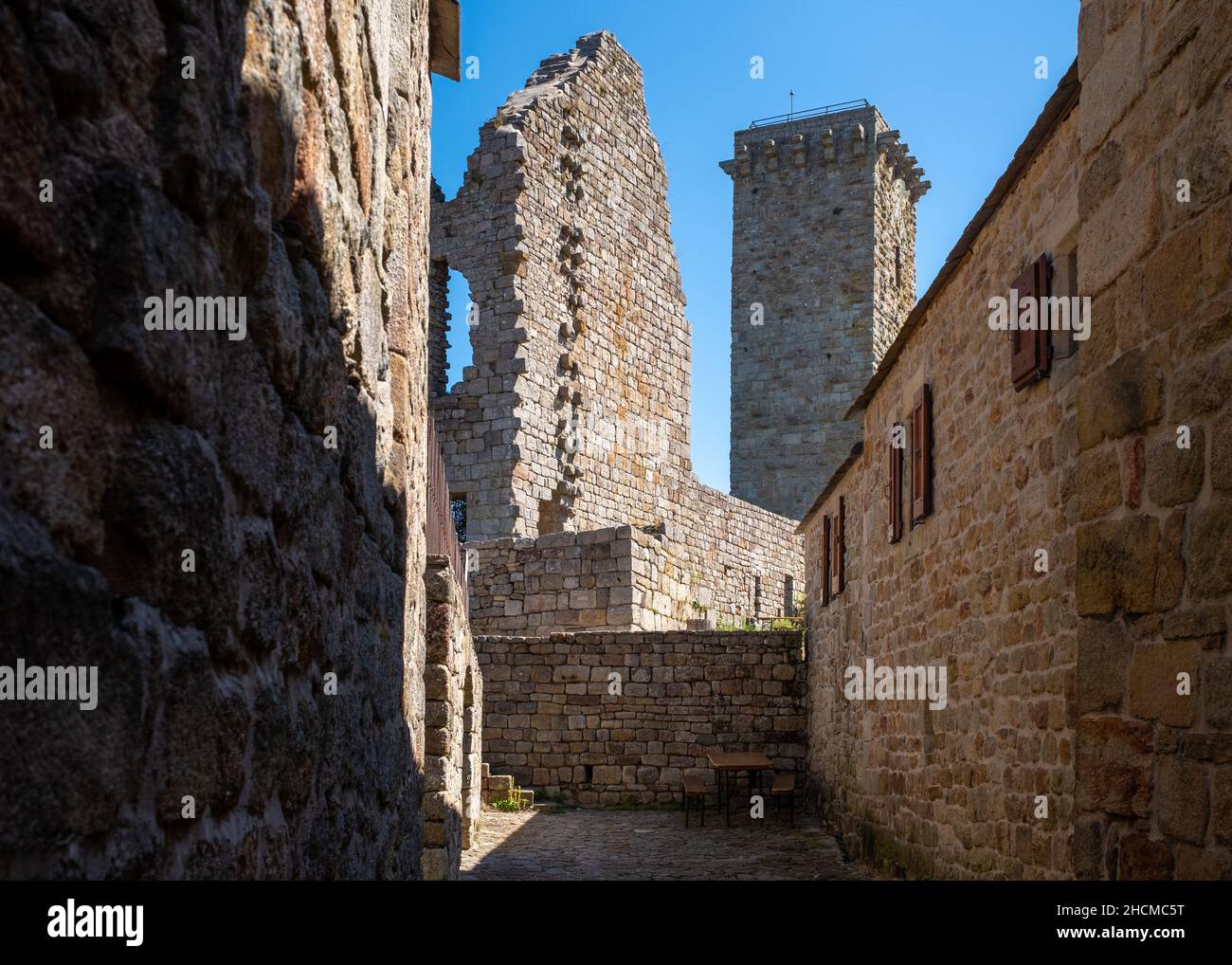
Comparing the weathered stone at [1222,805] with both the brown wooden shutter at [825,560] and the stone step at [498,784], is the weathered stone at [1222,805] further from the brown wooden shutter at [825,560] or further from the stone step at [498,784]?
the stone step at [498,784]

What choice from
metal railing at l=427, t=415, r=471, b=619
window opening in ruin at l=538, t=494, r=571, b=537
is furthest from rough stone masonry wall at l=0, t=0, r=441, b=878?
window opening in ruin at l=538, t=494, r=571, b=537

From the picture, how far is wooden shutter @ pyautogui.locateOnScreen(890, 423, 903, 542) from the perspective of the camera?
890cm

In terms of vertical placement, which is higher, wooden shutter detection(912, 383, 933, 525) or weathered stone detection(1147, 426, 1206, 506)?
wooden shutter detection(912, 383, 933, 525)

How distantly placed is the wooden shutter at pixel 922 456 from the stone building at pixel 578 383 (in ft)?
23.3

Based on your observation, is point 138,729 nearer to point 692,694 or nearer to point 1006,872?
point 1006,872

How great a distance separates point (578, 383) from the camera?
17672 mm

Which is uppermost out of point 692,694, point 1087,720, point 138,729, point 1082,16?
point 1082,16

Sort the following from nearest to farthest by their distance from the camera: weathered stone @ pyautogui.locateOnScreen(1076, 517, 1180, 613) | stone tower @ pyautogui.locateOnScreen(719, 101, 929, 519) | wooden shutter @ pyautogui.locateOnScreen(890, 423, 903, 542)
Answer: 1. weathered stone @ pyautogui.locateOnScreen(1076, 517, 1180, 613)
2. wooden shutter @ pyautogui.locateOnScreen(890, 423, 903, 542)
3. stone tower @ pyautogui.locateOnScreen(719, 101, 929, 519)

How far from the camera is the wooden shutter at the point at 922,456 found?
26.1ft

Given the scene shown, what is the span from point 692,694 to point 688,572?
3.76 metres

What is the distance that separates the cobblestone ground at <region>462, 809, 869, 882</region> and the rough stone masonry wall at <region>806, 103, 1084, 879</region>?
0.69 metres

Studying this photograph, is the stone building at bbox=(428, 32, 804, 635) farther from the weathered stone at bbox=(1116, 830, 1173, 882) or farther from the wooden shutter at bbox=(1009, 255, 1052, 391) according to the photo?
the weathered stone at bbox=(1116, 830, 1173, 882)

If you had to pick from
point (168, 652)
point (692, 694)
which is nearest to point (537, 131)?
point (692, 694)

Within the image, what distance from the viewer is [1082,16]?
3.87m
